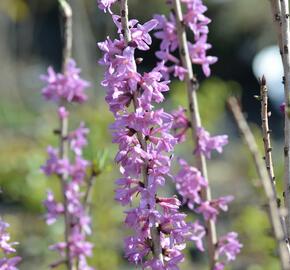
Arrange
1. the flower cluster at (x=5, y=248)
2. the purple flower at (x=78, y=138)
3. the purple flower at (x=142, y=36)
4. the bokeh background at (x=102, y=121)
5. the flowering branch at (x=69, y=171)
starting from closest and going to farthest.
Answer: the purple flower at (x=142, y=36), the flower cluster at (x=5, y=248), the flowering branch at (x=69, y=171), the purple flower at (x=78, y=138), the bokeh background at (x=102, y=121)

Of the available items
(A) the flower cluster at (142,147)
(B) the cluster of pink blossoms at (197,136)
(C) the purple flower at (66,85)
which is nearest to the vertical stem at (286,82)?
(A) the flower cluster at (142,147)

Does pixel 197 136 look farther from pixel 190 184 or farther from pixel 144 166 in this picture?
pixel 144 166

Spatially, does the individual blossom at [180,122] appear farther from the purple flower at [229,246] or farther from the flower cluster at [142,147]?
the flower cluster at [142,147]

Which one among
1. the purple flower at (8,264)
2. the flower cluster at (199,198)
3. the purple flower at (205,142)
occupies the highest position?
the purple flower at (205,142)

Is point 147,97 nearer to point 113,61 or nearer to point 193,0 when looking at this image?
point 113,61

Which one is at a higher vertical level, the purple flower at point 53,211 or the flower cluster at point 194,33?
the flower cluster at point 194,33

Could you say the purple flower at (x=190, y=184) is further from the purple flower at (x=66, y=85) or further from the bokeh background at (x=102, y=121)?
the purple flower at (x=66, y=85)

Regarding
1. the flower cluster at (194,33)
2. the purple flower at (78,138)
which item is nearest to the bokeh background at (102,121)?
the purple flower at (78,138)

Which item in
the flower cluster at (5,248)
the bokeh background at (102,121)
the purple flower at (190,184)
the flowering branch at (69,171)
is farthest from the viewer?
the bokeh background at (102,121)

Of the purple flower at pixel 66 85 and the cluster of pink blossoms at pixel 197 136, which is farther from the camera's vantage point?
the purple flower at pixel 66 85
